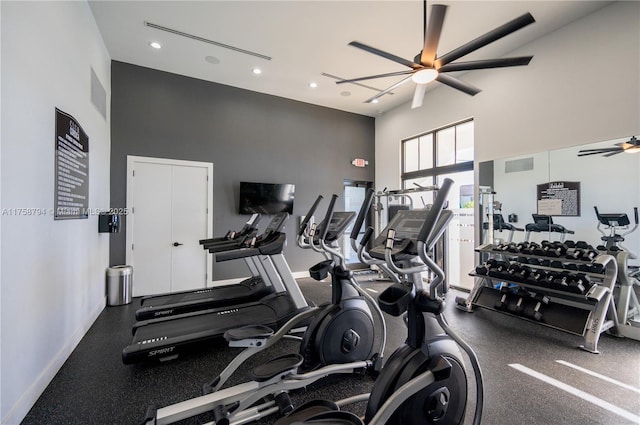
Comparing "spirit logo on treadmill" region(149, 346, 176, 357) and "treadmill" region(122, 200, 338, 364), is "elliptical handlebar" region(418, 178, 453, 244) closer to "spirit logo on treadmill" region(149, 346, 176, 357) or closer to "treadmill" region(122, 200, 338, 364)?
"treadmill" region(122, 200, 338, 364)

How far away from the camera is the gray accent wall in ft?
15.4

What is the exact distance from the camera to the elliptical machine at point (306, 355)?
171cm

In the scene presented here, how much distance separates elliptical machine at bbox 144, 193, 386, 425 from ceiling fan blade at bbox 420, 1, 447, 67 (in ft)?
5.30

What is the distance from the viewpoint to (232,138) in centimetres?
550

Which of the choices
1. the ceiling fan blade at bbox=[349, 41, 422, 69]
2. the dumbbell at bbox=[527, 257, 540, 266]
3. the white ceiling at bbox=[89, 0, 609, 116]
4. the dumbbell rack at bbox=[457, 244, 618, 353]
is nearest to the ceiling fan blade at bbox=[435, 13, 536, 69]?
the ceiling fan blade at bbox=[349, 41, 422, 69]

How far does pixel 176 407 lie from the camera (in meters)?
1.64

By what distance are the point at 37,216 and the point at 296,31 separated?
11.6ft

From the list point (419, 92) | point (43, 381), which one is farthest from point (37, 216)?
point (419, 92)

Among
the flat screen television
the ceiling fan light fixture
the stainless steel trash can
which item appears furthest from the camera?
the flat screen television

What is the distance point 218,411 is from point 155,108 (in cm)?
496

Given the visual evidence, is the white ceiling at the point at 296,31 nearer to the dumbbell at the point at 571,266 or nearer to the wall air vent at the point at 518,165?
the wall air vent at the point at 518,165

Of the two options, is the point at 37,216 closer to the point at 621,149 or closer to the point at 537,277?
the point at 537,277

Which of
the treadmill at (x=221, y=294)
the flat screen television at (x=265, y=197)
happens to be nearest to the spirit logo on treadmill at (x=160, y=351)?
the treadmill at (x=221, y=294)

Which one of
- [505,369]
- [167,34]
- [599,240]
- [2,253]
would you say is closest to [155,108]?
[167,34]
